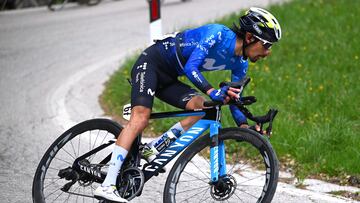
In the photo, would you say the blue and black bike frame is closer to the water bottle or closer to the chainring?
the chainring

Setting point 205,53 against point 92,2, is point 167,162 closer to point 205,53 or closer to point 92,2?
point 205,53

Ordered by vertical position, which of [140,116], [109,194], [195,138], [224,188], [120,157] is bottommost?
[109,194]

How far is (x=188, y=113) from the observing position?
5.24 metres

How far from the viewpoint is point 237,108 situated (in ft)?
17.8

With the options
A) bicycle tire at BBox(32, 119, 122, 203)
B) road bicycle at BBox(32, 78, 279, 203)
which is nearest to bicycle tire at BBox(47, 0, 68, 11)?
road bicycle at BBox(32, 78, 279, 203)

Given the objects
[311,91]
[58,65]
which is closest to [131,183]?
[311,91]

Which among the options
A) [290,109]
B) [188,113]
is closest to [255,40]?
[188,113]

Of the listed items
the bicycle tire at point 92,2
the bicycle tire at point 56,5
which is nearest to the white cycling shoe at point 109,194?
the bicycle tire at point 56,5

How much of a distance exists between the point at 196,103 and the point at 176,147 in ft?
1.28

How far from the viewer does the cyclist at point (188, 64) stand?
5098mm

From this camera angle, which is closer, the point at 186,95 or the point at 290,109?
the point at 186,95

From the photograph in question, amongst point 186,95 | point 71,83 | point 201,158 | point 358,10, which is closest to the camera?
point 186,95

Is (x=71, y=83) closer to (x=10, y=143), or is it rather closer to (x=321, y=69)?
(x=10, y=143)

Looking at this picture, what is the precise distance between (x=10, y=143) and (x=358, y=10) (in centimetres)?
933
